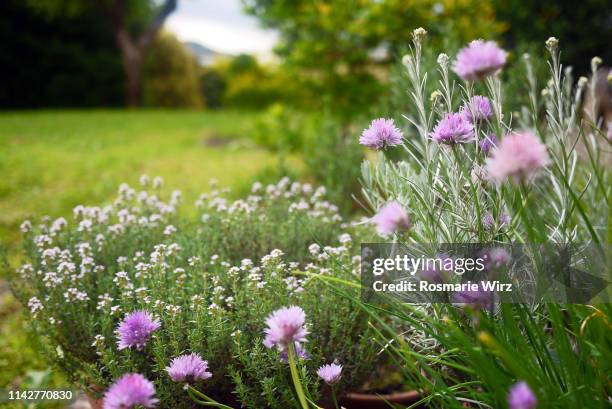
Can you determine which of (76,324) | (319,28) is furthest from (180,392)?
(319,28)

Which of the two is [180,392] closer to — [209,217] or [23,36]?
[209,217]

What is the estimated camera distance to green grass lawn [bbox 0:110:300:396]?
147 inches

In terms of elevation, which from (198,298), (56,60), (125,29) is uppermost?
(125,29)

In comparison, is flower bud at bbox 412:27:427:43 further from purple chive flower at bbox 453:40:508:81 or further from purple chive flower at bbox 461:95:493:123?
purple chive flower at bbox 453:40:508:81

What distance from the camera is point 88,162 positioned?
27.1 feet

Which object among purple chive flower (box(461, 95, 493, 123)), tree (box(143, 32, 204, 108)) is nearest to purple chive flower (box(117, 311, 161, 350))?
purple chive flower (box(461, 95, 493, 123))

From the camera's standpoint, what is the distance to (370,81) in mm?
6453

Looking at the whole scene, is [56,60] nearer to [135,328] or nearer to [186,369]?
[135,328]

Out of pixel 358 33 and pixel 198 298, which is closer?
pixel 198 298

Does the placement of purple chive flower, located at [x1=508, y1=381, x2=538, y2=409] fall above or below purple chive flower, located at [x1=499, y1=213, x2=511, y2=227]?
below

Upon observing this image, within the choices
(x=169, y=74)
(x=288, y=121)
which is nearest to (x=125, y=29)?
(x=169, y=74)

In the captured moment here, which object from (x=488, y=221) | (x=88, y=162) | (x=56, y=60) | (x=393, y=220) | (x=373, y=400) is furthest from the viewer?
(x=56, y=60)

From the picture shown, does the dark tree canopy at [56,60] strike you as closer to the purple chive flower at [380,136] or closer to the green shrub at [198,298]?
the green shrub at [198,298]

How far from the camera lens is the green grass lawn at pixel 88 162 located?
374 centimetres
